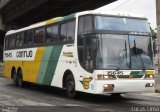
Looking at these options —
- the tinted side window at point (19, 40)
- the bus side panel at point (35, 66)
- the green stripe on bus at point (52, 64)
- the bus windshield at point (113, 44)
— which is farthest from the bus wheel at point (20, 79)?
the bus windshield at point (113, 44)

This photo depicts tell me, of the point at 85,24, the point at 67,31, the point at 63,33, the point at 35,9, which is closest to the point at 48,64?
the point at 63,33

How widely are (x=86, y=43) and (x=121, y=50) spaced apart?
1.31 metres

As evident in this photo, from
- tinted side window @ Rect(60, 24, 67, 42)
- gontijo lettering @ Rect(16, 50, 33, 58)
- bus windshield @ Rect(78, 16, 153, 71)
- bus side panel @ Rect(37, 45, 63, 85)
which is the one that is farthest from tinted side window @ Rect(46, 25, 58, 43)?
gontijo lettering @ Rect(16, 50, 33, 58)

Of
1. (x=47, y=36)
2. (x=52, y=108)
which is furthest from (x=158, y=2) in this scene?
(x=52, y=108)

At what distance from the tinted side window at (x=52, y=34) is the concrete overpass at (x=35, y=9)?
72.7 feet

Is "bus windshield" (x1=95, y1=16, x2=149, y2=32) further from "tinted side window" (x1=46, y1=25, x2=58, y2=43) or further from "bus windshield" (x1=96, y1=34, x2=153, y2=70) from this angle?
"tinted side window" (x1=46, y1=25, x2=58, y2=43)

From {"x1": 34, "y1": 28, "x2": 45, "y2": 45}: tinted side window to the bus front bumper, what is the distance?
600 centimetres

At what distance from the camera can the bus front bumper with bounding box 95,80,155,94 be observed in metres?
14.9

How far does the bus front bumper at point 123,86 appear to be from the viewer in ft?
48.7

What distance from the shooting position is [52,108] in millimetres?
13414

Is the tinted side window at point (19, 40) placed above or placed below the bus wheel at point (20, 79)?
above

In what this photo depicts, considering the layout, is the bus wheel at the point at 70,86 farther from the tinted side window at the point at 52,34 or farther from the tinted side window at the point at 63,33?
the tinted side window at the point at 52,34

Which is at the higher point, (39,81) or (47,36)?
(47,36)

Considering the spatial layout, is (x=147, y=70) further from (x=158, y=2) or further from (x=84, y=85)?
(x=158, y=2)
